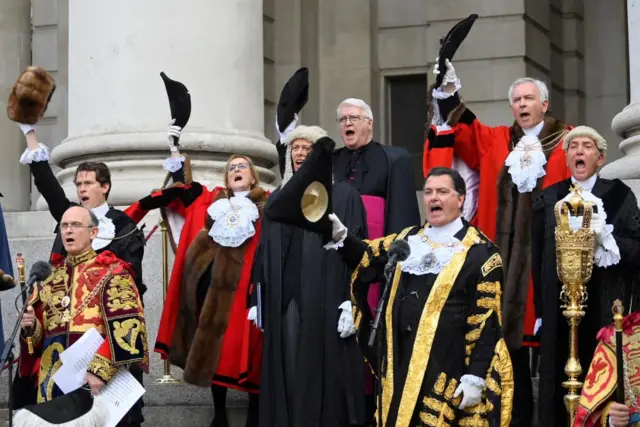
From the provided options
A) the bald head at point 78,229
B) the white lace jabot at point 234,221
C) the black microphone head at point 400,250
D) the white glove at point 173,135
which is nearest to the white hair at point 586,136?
the black microphone head at point 400,250

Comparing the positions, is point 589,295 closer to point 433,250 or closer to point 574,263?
point 574,263

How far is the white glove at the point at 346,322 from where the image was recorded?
923 cm

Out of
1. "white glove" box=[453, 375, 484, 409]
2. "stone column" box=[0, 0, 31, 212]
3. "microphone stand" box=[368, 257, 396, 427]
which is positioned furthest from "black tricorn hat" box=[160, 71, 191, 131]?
"stone column" box=[0, 0, 31, 212]

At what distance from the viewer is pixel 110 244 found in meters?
10.0

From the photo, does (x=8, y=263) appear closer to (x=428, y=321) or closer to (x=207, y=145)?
(x=207, y=145)

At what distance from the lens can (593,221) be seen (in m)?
8.78

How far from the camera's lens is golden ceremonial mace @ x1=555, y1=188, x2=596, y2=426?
28.5 ft

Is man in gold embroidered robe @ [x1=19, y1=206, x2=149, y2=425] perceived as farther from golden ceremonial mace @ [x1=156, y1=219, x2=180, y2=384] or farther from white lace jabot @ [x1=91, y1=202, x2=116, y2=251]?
golden ceremonial mace @ [x1=156, y1=219, x2=180, y2=384]

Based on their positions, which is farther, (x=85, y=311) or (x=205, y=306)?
(x=205, y=306)

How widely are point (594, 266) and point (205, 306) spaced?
2.44 meters

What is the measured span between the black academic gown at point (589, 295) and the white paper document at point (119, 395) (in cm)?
209

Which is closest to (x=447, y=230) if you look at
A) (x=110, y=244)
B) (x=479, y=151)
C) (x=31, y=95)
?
(x=479, y=151)

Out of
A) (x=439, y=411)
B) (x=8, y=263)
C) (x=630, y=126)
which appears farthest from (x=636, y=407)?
(x=8, y=263)

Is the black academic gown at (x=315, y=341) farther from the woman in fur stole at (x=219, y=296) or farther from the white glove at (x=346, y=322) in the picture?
the woman in fur stole at (x=219, y=296)
